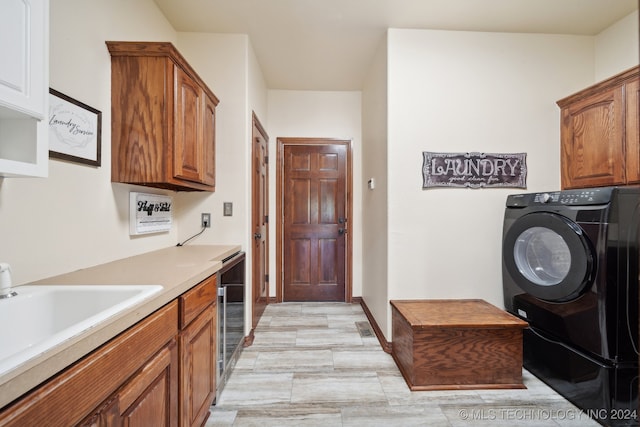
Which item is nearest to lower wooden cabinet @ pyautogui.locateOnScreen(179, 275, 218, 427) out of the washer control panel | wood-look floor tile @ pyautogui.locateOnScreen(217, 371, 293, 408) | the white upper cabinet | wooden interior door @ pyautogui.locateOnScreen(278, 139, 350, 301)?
wood-look floor tile @ pyautogui.locateOnScreen(217, 371, 293, 408)

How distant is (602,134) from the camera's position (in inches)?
76.2

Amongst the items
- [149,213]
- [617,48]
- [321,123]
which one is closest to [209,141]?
[149,213]

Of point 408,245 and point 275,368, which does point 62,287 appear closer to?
point 275,368

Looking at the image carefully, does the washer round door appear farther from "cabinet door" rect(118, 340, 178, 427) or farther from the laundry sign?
"cabinet door" rect(118, 340, 178, 427)

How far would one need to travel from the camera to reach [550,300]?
1.71 metres

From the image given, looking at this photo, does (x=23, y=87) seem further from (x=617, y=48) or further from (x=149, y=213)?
(x=617, y=48)

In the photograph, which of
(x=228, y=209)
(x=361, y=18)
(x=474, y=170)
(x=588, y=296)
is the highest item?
(x=361, y=18)

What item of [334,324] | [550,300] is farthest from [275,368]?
[550,300]

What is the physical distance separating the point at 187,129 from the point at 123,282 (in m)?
1.06

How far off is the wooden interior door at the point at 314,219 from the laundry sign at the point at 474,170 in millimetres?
1363

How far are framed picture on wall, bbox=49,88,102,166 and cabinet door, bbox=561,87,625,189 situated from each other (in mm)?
3190

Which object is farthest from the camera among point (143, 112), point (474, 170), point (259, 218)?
point (259, 218)

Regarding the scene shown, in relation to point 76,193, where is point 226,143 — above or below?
above

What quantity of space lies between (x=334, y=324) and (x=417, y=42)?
2.62 m
